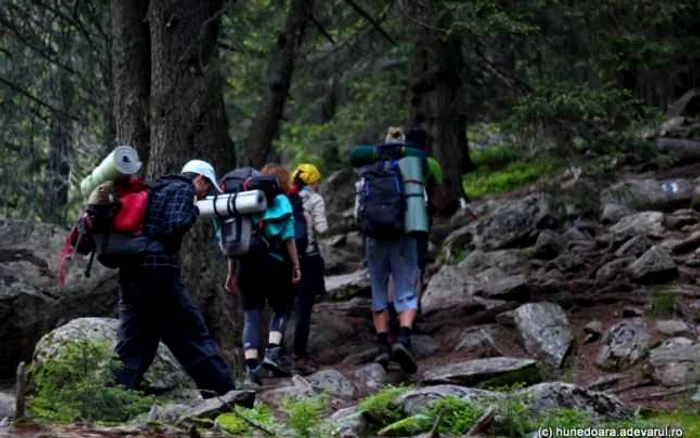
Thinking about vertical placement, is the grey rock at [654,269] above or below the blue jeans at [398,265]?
below

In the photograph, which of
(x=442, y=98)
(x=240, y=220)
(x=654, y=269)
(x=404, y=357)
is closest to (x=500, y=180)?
(x=442, y=98)

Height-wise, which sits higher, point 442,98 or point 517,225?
point 442,98

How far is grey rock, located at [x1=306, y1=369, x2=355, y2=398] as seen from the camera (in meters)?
10.3

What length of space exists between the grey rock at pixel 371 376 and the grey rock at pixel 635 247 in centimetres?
423

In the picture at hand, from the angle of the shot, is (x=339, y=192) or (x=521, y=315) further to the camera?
(x=339, y=192)

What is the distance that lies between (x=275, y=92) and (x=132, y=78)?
1515mm

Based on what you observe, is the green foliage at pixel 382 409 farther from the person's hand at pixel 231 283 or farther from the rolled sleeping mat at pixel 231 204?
the person's hand at pixel 231 283

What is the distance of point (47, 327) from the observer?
11.2 meters

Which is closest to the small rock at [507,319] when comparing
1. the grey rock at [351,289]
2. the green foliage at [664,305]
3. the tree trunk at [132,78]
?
the green foliage at [664,305]

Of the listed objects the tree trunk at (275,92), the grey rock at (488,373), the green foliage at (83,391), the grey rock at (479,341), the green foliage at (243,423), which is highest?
the tree trunk at (275,92)

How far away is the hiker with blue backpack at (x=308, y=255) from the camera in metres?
11.8

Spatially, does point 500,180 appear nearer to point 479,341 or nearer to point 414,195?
point 479,341

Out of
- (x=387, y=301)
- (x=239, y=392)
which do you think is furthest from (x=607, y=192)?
(x=239, y=392)

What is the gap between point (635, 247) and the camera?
46.4 feet
